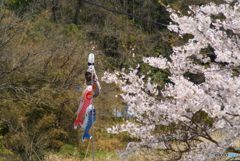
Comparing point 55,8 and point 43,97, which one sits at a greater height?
point 55,8

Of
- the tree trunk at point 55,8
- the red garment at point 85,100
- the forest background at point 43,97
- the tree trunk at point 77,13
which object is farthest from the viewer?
the tree trunk at point 77,13

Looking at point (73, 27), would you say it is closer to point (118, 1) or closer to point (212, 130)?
point (118, 1)

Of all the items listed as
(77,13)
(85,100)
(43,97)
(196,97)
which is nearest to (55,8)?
(77,13)

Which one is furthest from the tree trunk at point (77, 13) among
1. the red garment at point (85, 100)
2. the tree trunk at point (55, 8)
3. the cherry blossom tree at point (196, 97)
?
the cherry blossom tree at point (196, 97)

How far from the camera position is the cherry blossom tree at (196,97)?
478 cm

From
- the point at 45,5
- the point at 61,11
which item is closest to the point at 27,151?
the point at 45,5

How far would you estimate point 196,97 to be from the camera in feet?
16.0

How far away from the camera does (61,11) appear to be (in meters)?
23.3

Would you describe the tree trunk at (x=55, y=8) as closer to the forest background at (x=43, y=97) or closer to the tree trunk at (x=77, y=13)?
the tree trunk at (x=77, y=13)

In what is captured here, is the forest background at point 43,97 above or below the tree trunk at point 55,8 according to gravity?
below

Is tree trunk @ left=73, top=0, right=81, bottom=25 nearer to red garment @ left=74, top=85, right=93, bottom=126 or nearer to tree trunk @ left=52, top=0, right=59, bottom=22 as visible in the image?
tree trunk @ left=52, top=0, right=59, bottom=22

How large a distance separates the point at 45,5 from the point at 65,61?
9213mm

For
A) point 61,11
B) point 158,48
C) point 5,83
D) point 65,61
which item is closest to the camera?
point 5,83

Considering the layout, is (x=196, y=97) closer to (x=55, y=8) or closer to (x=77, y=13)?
(x=77, y=13)
